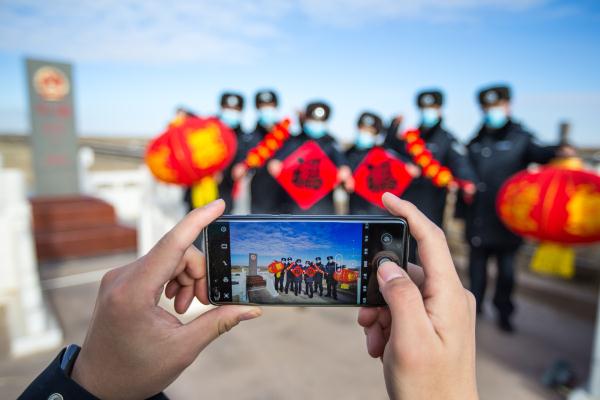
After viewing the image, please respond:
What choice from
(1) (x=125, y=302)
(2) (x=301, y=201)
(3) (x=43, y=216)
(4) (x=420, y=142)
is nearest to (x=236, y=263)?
(1) (x=125, y=302)

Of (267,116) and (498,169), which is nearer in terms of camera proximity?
(498,169)

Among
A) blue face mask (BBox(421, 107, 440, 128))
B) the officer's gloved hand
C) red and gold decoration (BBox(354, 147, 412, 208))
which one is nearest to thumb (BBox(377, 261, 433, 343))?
the officer's gloved hand

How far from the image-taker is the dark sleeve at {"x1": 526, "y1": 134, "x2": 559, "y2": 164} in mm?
2716

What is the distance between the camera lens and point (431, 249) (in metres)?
0.62

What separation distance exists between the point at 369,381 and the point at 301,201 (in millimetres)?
1168

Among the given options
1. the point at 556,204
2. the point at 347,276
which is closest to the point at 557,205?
the point at 556,204

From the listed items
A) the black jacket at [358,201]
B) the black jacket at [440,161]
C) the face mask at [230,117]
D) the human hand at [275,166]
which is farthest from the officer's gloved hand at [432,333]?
the face mask at [230,117]

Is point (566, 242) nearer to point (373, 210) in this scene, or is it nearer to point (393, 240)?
point (373, 210)

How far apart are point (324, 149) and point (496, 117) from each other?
4.43 feet

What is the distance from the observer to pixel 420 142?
2504 mm

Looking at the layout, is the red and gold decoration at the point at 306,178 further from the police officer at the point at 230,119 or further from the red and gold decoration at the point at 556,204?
the police officer at the point at 230,119

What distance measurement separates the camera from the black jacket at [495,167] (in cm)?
289

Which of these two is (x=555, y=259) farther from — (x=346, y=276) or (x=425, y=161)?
(x=346, y=276)

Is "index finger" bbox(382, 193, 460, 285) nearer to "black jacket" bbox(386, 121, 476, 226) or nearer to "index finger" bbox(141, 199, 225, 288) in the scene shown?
"index finger" bbox(141, 199, 225, 288)
